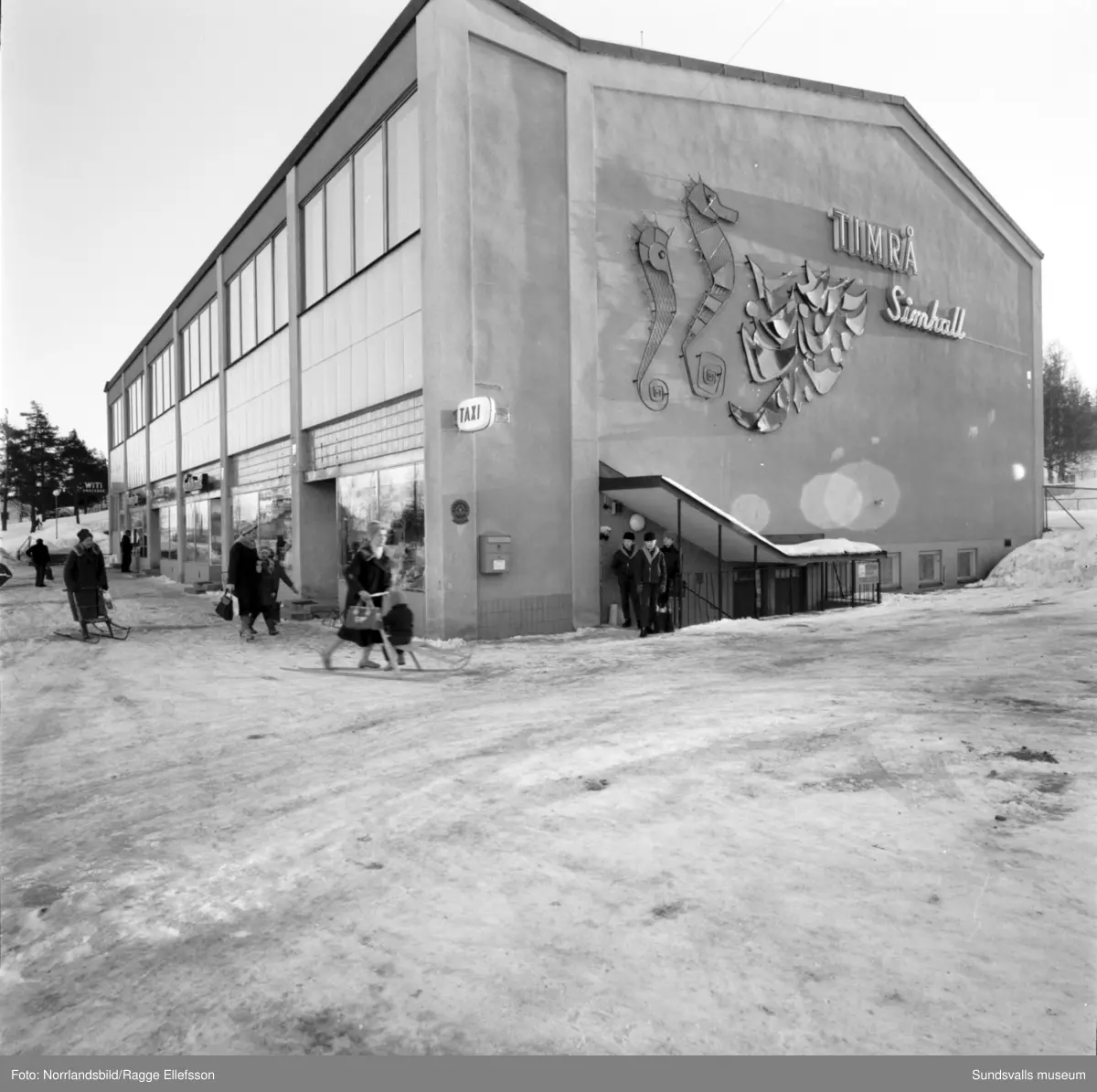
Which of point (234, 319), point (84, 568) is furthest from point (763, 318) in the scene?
point (234, 319)

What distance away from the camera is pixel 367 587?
1060cm

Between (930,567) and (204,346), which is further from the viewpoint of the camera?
(204,346)

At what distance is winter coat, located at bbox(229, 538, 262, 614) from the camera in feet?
45.9

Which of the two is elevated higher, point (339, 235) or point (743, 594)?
point (339, 235)

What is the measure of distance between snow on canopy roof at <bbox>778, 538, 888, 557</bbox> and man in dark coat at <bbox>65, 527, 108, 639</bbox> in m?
12.8

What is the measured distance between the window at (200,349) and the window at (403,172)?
13.6m

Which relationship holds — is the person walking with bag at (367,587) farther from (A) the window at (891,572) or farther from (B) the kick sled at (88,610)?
(A) the window at (891,572)

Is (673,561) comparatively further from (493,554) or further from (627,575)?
(493,554)

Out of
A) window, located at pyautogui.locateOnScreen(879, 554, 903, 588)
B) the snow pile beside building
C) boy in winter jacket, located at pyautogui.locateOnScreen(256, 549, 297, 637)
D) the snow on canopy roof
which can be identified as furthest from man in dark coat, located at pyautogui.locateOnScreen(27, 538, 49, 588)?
the snow pile beside building

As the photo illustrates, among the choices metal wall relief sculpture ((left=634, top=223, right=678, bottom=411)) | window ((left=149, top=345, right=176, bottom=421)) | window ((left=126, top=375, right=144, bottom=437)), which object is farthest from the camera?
window ((left=126, top=375, right=144, bottom=437))

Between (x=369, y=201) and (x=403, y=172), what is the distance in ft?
5.47

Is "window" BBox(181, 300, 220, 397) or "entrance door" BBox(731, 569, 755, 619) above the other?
"window" BBox(181, 300, 220, 397)

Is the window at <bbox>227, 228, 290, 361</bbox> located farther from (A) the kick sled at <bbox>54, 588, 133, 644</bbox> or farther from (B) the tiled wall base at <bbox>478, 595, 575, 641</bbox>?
(B) the tiled wall base at <bbox>478, 595, 575, 641</bbox>

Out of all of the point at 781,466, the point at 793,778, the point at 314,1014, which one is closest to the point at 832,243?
the point at 781,466
